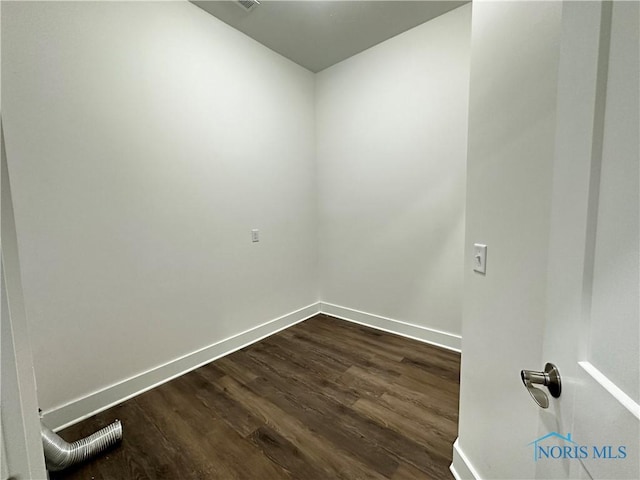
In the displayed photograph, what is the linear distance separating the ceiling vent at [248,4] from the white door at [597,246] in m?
2.28

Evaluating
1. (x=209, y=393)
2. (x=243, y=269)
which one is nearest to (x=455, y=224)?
(x=243, y=269)

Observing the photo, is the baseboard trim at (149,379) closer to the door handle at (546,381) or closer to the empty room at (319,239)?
the empty room at (319,239)

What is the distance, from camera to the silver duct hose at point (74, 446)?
4.16ft

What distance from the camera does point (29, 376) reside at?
517 millimetres

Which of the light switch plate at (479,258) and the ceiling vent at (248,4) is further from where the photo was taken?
the ceiling vent at (248,4)

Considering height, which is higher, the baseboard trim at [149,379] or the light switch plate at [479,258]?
the light switch plate at [479,258]

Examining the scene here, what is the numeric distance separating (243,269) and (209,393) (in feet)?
3.42

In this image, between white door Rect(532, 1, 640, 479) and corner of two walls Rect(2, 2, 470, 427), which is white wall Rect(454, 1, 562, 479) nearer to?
white door Rect(532, 1, 640, 479)

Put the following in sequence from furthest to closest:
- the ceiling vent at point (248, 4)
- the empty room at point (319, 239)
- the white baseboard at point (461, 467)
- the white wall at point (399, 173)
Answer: the white wall at point (399, 173) < the ceiling vent at point (248, 4) < the white baseboard at point (461, 467) < the empty room at point (319, 239)

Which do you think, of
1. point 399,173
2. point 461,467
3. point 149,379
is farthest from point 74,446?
point 399,173

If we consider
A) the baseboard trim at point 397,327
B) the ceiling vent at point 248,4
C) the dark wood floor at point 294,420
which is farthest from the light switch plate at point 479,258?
the ceiling vent at point 248,4

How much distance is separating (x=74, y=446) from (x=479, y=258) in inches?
85.1

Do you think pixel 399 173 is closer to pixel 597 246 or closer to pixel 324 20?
pixel 324 20

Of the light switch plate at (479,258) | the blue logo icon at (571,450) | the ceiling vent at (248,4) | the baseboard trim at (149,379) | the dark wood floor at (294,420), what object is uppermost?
the ceiling vent at (248,4)
